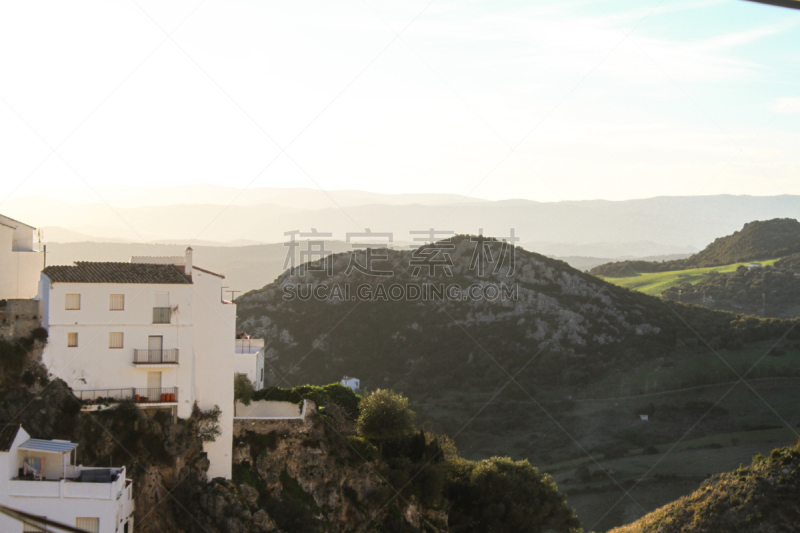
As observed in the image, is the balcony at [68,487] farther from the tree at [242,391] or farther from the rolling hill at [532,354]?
the rolling hill at [532,354]

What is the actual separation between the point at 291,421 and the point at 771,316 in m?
92.3

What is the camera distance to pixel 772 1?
7.60 metres

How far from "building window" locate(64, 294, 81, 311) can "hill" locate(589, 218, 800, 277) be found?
115 m

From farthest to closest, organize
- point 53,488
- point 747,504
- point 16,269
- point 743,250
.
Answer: point 743,250 → point 747,504 → point 16,269 → point 53,488

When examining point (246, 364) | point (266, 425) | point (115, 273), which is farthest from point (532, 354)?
point (115, 273)

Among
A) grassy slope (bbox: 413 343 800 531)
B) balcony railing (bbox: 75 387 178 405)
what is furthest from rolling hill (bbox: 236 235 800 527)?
balcony railing (bbox: 75 387 178 405)

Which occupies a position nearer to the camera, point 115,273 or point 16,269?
point 115,273

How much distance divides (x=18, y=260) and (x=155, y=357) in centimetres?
865

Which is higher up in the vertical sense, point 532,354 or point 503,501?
point 532,354

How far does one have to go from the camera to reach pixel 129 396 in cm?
2855

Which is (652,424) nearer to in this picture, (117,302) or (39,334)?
(117,302)

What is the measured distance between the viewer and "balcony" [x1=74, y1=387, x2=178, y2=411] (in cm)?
2783

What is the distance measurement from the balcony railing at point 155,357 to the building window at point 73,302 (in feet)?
9.27

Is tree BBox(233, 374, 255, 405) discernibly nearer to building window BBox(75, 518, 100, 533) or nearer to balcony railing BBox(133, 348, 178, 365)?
balcony railing BBox(133, 348, 178, 365)
